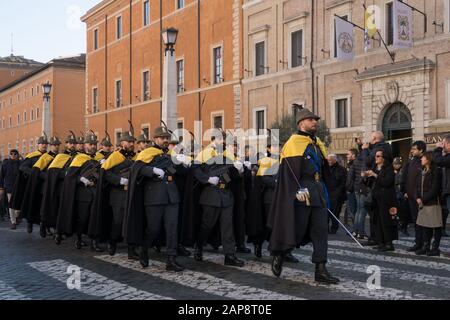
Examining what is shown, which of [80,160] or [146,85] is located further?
[146,85]

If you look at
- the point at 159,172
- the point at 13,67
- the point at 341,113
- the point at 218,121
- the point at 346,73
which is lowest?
the point at 159,172

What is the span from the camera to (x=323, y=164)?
7691mm

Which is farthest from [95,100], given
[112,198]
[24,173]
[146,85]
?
[112,198]

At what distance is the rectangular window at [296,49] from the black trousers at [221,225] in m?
20.3

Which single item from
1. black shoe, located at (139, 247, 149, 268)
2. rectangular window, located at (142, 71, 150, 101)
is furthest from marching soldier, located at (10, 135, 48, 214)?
rectangular window, located at (142, 71, 150, 101)

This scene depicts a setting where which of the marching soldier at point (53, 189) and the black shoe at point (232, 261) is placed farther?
the marching soldier at point (53, 189)

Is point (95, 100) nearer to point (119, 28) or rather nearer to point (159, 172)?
point (119, 28)

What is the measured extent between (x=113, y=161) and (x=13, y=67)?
81048 millimetres

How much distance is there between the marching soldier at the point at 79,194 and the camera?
10.9 meters

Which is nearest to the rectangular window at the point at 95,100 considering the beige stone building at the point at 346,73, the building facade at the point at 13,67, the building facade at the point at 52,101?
the building facade at the point at 52,101

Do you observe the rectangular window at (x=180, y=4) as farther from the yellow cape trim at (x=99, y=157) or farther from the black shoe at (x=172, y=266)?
the black shoe at (x=172, y=266)

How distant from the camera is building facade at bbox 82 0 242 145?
33.2 meters

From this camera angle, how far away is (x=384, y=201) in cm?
1025
